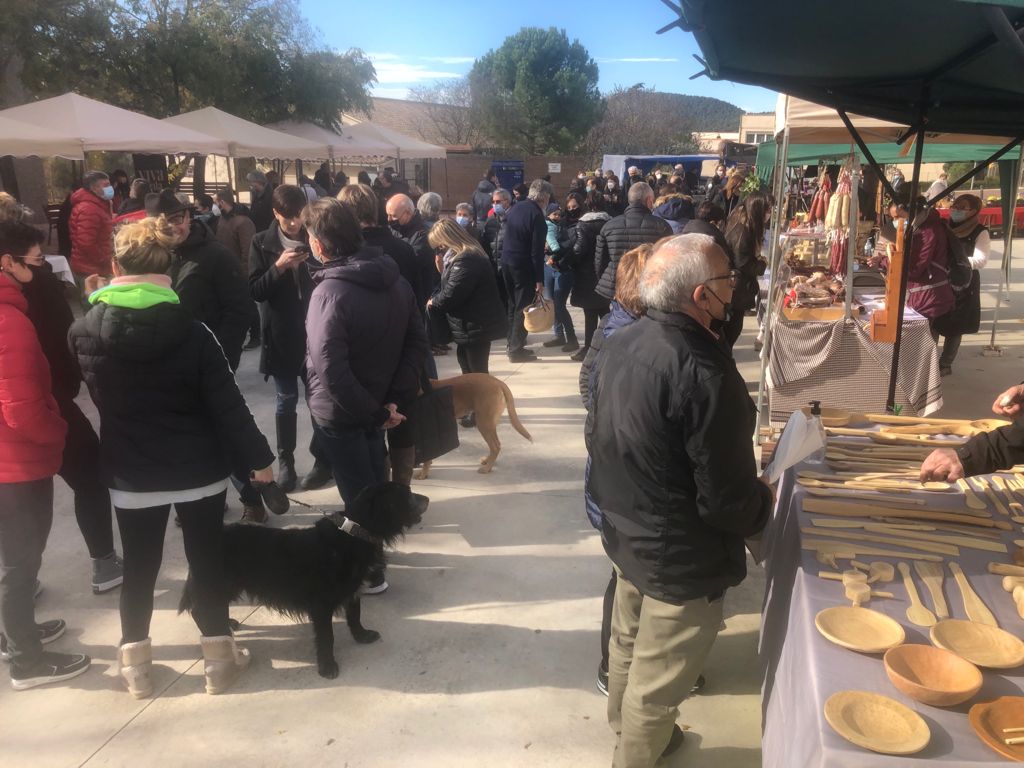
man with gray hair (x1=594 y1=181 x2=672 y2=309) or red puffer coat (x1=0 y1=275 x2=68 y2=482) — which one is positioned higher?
man with gray hair (x1=594 y1=181 x2=672 y2=309)

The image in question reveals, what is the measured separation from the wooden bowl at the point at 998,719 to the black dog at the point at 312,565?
2065 millimetres

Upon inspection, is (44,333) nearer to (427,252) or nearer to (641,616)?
(641,616)

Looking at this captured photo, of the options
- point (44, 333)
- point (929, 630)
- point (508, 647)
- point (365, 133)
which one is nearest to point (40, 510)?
point (44, 333)

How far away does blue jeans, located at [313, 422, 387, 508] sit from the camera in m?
3.17

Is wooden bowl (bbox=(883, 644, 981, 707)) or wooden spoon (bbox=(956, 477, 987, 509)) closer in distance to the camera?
wooden bowl (bbox=(883, 644, 981, 707))

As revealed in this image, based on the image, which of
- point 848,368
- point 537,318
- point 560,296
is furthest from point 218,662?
point 560,296

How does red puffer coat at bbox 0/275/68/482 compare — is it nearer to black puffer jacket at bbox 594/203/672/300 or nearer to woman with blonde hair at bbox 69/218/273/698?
woman with blonde hair at bbox 69/218/273/698

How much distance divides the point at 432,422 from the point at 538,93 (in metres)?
50.9

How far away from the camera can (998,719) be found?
1.43 meters

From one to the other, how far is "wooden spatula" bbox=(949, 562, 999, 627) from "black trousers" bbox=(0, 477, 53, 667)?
3.05 metres

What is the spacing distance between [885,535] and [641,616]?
0.80 m

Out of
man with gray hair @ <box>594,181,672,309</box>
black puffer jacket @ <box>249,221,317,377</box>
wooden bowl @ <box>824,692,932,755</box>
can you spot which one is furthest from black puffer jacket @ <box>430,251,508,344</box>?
wooden bowl @ <box>824,692,932,755</box>

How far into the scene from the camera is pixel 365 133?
18141 millimetres

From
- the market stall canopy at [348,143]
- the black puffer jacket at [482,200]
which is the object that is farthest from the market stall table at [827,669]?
the market stall canopy at [348,143]
